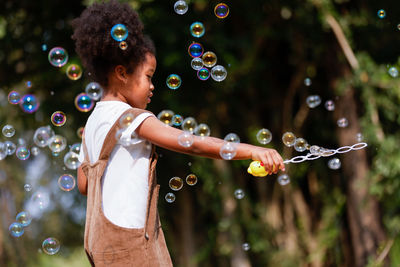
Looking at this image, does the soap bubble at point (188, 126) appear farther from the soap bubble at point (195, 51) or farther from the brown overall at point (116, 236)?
the brown overall at point (116, 236)

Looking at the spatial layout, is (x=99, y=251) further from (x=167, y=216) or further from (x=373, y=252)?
(x=167, y=216)

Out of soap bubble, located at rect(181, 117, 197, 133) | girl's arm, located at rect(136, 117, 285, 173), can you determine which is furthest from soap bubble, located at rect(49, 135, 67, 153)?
girl's arm, located at rect(136, 117, 285, 173)

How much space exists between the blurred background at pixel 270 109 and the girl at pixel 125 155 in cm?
230

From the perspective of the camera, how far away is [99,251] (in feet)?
5.69

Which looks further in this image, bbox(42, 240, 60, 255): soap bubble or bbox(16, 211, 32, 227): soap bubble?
bbox(16, 211, 32, 227): soap bubble

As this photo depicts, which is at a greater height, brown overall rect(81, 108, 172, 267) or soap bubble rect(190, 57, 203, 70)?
soap bubble rect(190, 57, 203, 70)

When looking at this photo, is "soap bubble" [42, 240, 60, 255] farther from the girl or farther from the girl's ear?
the girl's ear

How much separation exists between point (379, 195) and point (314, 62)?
1871 mm

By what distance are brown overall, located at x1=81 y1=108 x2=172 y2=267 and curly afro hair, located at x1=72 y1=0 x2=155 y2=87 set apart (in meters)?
0.28

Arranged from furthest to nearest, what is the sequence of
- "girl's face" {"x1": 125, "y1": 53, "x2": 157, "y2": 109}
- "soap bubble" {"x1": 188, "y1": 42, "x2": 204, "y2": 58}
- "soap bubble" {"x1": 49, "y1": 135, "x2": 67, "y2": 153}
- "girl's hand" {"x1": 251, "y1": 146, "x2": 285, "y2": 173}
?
1. "soap bubble" {"x1": 188, "y1": 42, "x2": 204, "y2": 58}
2. "soap bubble" {"x1": 49, "y1": 135, "x2": 67, "y2": 153}
3. "girl's face" {"x1": 125, "y1": 53, "x2": 157, "y2": 109}
4. "girl's hand" {"x1": 251, "y1": 146, "x2": 285, "y2": 173}

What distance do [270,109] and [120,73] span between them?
5.12m

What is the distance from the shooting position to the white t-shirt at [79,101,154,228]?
68.8 inches

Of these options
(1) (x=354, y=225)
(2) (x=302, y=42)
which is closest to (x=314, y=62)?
(2) (x=302, y=42)

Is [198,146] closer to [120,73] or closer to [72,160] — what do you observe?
[120,73]
